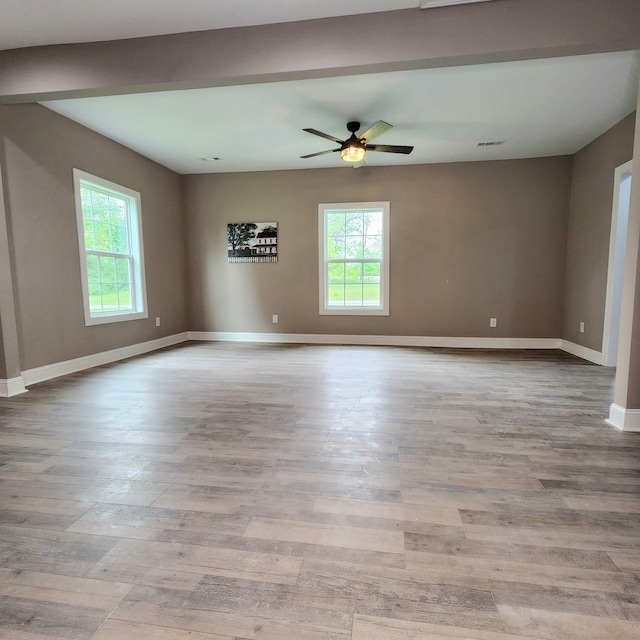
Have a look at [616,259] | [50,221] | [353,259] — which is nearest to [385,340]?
[353,259]

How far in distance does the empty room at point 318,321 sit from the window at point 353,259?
0.04 metres

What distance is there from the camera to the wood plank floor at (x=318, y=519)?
101 cm

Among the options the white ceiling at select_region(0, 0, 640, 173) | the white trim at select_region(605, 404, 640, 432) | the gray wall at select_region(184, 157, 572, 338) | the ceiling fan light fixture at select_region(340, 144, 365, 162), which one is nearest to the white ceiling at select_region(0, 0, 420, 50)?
the white ceiling at select_region(0, 0, 640, 173)

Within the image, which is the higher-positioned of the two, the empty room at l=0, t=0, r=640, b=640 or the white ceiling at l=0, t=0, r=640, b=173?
the white ceiling at l=0, t=0, r=640, b=173

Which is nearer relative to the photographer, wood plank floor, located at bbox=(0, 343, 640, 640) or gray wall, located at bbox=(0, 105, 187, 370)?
wood plank floor, located at bbox=(0, 343, 640, 640)

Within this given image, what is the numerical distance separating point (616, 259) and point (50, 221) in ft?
20.5

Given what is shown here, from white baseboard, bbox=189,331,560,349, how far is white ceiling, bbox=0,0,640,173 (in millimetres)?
2684

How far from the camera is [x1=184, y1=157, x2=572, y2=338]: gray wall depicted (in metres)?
4.96

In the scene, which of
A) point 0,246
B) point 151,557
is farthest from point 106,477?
point 0,246

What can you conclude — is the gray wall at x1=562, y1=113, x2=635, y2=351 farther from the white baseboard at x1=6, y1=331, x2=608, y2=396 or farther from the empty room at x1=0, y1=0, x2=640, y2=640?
the white baseboard at x1=6, y1=331, x2=608, y2=396

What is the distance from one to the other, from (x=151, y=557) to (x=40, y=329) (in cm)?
323

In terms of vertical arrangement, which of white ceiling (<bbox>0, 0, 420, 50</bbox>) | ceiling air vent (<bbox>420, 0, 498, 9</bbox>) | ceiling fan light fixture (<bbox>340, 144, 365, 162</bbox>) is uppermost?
white ceiling (<bbox>0, 0, 420, 50</bbox>)

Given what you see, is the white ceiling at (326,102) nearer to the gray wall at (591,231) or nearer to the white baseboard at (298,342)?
the gray wall at (591,231)

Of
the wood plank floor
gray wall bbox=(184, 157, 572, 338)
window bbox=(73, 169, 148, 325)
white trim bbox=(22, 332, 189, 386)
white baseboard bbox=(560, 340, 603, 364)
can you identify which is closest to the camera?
the wood plank floor
